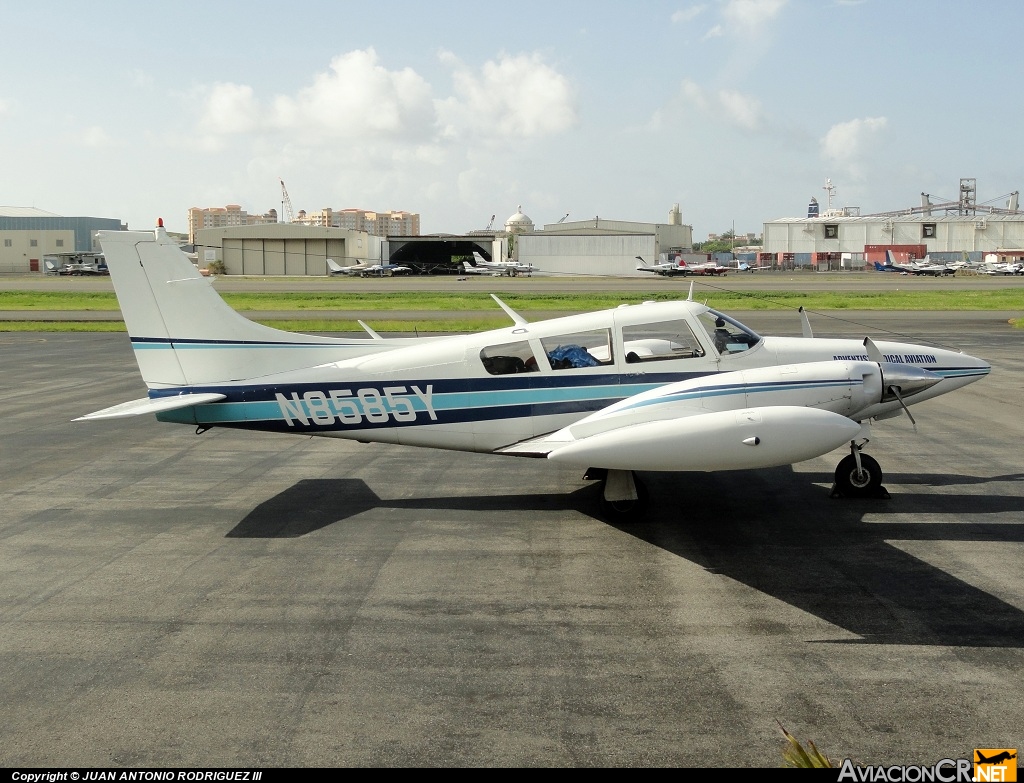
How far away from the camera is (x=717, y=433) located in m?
9.02

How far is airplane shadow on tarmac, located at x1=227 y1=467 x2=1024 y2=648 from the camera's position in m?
7.57

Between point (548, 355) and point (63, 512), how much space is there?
6.39 m

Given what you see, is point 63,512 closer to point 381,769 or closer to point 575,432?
point 575,432

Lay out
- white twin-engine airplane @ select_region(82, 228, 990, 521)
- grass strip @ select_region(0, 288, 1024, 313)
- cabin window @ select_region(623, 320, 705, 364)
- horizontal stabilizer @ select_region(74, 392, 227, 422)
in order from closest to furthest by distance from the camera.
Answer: horizontal stabilizer @ select_region(74, 392, 227, 422) → white twin-engine airplane @ select_region(82, 228, 990, 521) → cabin window @ select_region(623, 320, 705, 364) → grass strip @ select_region(0, 288, 1024, 313)

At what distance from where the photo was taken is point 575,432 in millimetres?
10344

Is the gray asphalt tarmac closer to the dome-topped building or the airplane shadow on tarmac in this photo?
the airplane shadow on tarmac

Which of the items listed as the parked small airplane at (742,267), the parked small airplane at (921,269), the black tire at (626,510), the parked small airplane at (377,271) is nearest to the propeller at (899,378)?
the black tire at (626,510)

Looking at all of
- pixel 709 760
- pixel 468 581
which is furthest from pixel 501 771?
pixel 468 581

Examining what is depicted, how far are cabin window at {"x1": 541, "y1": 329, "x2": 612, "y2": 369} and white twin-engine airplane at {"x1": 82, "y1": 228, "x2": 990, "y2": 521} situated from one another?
17mm

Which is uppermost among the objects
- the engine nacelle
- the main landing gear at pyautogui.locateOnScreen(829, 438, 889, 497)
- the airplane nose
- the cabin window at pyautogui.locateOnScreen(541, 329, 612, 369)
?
the cabin window at pyautogui.locateOnScreen(541, 329, 612, 369)

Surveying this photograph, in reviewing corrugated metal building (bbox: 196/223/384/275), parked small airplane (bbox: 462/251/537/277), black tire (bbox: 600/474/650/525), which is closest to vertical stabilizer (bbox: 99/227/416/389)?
black tire (bbox: 600/474/650/525)

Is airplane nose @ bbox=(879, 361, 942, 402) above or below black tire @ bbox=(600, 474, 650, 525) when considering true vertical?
above

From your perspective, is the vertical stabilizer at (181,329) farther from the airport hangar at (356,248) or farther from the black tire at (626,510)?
the airport hangar at (356,248)

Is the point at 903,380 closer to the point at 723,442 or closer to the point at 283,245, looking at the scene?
the point at 723,442
